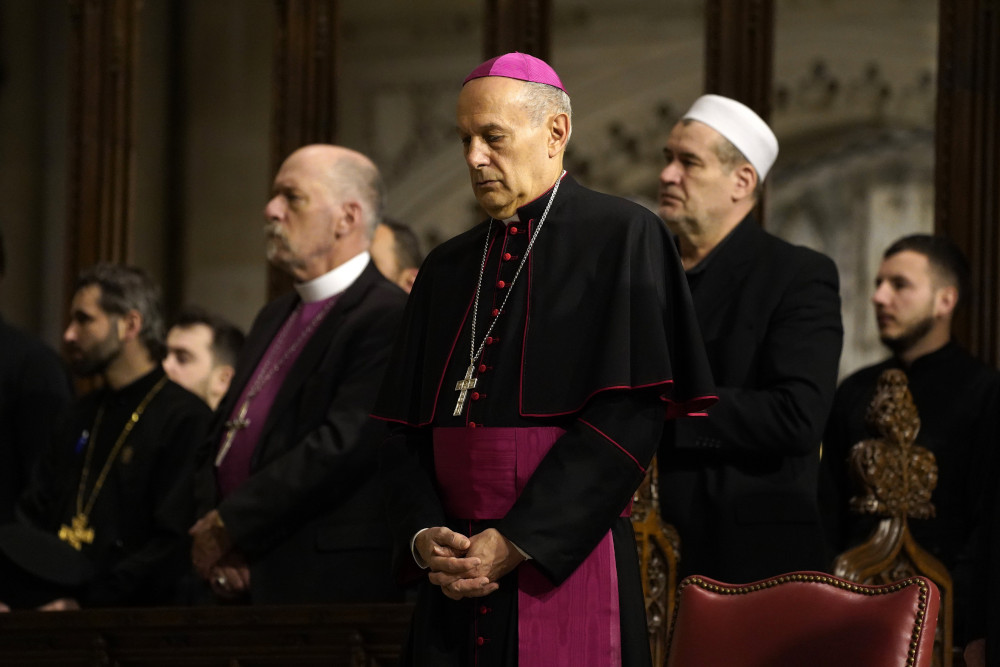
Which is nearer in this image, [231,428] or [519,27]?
[231,428]

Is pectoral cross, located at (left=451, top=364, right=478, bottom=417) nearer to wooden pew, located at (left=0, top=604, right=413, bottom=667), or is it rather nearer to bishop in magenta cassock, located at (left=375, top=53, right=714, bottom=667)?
bishop in magenta cassock, located at (left=375, top=53, right=714, bottom=667)

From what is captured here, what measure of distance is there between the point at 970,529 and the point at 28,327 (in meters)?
6.28

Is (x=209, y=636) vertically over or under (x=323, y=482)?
under

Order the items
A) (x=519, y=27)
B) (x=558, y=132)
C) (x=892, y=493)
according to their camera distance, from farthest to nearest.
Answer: (x=519, y=27) → (x=892, y=493) → (x=558, y=132)

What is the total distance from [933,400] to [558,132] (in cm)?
242

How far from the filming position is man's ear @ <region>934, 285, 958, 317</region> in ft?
16.9

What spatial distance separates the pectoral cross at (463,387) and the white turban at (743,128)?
1637 millimetres

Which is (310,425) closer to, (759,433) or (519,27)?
(759,433)

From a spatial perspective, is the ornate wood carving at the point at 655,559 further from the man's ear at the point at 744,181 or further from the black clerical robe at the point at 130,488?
the black clerical robe at the point at 130,488

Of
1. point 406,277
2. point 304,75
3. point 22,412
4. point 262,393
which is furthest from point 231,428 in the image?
point 304,75

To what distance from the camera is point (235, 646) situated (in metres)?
4.00

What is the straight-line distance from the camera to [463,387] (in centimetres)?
285

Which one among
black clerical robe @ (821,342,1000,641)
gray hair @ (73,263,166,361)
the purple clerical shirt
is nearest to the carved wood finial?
black clerical robe @ (821,342,1000,641)

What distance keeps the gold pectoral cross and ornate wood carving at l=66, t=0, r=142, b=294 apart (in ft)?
7.45
